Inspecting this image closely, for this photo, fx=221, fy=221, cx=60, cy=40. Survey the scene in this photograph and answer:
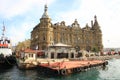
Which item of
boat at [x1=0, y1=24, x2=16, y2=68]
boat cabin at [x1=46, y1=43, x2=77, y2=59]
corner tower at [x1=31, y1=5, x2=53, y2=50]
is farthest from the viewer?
corner tower at [x1=31, y1=5, x2=53, y2=50]

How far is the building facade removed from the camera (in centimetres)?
9288

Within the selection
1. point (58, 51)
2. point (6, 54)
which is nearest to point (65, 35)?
point (58, 51)

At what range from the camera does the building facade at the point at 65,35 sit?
305 feet

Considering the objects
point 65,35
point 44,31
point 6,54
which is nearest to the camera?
point 6,54

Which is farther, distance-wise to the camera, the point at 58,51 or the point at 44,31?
the point at 44,31

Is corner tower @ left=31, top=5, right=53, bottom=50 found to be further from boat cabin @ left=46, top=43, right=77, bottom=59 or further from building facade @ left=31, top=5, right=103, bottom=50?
boat cabin @ left=46, top=43, right=77, bottom=59

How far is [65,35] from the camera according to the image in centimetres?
10606

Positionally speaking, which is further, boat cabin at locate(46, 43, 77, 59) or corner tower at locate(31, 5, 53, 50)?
corner tower at locate(31, 5, 53, 50)

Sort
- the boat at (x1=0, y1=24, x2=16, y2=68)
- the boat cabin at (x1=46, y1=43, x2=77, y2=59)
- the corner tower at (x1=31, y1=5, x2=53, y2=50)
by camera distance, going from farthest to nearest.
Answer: the corner tower at (x1=31, y1=5, x2=53, y2=50), the boat cabin at (x1=46, y1=43, x2=77, y2=59), the boat at (x1=0, y1=24, x2=16, y2=68)

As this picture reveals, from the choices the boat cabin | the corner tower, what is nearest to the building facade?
the corner tower

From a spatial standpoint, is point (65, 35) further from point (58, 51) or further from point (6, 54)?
point (6, 54)

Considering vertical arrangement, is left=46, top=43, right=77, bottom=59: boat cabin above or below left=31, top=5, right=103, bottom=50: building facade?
below

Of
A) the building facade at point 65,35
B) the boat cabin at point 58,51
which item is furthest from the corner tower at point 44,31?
the boat cabin at point 58,51

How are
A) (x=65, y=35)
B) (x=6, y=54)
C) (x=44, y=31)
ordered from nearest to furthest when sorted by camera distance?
1. (x=6, y=54)
2. (x=44, y=31)
3. (x=65, y=35)
